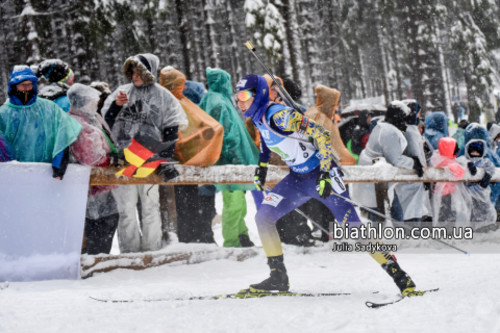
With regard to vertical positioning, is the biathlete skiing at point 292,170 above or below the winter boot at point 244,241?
above

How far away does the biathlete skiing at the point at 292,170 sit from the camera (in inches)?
173

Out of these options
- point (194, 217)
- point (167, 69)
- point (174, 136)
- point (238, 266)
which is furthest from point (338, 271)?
point (167, 69)

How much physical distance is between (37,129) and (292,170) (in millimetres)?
2713

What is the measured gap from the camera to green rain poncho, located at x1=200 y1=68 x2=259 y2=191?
6.50 meters

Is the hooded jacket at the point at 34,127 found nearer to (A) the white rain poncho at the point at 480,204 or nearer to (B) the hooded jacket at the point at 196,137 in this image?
(B) the hooded jacket at the point at 196,137

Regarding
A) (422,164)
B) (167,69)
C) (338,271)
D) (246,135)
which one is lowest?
(338,271)

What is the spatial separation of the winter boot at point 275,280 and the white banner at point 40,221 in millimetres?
1972

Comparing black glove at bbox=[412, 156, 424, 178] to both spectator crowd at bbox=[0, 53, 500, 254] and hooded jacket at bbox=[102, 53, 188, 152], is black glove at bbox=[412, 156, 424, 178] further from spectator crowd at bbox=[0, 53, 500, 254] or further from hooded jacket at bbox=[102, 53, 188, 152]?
hooded jacket at bbox=[102, 53, 188, 152]

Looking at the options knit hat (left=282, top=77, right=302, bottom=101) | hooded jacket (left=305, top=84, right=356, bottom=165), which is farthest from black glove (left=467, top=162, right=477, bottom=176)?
knit hat (left=282, top=77, right=302, bottom=101)

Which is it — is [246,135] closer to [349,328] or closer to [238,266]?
[238,266]

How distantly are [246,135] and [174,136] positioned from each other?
1.44 metres

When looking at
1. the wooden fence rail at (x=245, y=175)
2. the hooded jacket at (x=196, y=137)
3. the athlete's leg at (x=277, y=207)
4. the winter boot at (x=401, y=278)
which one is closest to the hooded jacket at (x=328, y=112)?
the wooden fence rail at (x=245, y=175)

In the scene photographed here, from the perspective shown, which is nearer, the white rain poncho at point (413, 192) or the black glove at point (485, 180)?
the white rain poncho at point (413, 192)

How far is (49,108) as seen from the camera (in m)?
5.09
